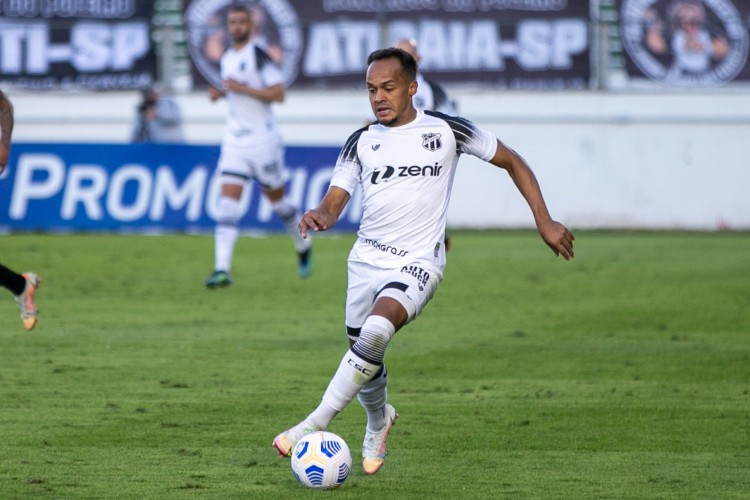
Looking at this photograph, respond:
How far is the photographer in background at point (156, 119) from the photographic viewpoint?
2122cm

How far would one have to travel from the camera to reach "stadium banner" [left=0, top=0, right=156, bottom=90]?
70.0 feet

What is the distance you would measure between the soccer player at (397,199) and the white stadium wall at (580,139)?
14.3m

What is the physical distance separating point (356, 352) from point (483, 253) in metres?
11.7

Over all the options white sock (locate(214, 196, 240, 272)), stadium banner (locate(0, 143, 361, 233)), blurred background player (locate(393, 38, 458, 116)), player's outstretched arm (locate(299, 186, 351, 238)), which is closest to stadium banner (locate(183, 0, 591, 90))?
stadium banner (locate(0, 143, 361, 233))

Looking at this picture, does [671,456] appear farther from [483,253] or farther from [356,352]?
[483,253]

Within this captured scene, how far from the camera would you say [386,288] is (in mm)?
6438

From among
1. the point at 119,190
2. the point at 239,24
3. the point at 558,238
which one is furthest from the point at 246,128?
the point at 558,238

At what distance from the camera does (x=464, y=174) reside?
2109cm

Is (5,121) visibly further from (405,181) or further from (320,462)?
(320,462)

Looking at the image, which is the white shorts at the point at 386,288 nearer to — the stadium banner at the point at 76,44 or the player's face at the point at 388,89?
the player's face at the point at 388,89

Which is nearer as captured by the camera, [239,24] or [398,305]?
[398,305]

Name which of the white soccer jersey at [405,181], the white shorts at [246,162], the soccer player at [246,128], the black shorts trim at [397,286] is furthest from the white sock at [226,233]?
the black shorts trim at [397,286]

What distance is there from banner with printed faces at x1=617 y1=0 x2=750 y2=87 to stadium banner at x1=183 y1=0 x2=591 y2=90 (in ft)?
2.53

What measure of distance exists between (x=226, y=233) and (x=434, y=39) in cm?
844
